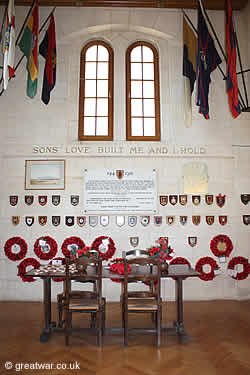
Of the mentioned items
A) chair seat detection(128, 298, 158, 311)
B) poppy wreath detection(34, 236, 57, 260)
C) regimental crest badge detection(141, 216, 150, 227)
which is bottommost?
chair seat detection(128, 298, 158, 311)

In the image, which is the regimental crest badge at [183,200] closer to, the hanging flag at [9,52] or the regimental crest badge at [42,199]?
the regimental crest badge at [42,199]

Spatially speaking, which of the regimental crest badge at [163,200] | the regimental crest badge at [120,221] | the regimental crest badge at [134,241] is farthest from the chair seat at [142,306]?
the regimental crest badge at [163,200]

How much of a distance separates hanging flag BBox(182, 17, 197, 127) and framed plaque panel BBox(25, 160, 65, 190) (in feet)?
8.09

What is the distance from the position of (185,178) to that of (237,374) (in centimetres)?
365

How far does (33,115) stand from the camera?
6.17 meters

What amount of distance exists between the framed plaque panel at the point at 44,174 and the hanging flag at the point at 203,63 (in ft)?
9.01

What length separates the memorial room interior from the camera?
587cm

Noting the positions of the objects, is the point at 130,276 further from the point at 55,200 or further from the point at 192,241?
the point at 55,200

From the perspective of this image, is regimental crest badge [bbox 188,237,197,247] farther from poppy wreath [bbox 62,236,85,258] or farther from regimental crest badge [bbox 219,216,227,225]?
poppy wreath [bbox 62,236,85,258]

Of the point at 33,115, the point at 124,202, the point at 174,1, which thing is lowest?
the point at 124,202

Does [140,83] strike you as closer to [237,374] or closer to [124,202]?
[124,202]

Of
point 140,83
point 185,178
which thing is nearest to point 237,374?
point 185,178

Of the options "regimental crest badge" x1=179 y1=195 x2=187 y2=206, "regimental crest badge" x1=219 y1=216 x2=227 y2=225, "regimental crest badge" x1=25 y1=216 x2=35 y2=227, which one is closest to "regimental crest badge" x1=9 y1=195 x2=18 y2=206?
"regimental crest badge" x1=25 y1=216 x2=35 y2=227

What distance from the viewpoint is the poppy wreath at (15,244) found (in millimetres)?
5840
